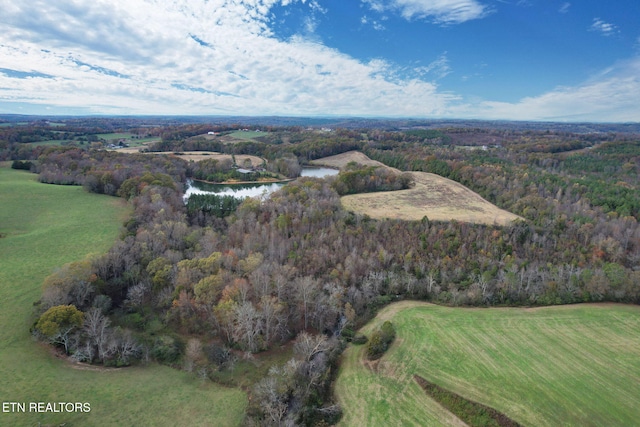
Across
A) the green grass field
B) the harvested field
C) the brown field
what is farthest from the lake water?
the green grass field

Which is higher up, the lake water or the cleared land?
the cleared land

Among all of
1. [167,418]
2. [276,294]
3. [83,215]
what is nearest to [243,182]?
[83,215]

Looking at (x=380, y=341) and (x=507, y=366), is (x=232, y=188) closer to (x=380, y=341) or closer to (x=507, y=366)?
(x=380, y=341)

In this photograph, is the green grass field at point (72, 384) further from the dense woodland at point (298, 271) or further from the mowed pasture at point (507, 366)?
the mowed pasture at point (507, 366)

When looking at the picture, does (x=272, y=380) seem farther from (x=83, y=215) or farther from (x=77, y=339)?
(x=83, y=215)

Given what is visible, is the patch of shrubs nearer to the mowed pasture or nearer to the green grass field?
the mowed pasture

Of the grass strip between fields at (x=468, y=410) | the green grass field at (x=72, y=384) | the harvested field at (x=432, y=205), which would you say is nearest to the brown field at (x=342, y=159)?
the harvested field at (x=432, y=205)

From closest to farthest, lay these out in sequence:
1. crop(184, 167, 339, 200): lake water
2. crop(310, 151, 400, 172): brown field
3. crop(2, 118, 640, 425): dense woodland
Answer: crop(2, 118, 640, 425): dense woodland < crop(184, 167, 339, 200): lake water < crop(310, 151, 400, 172): brown field
